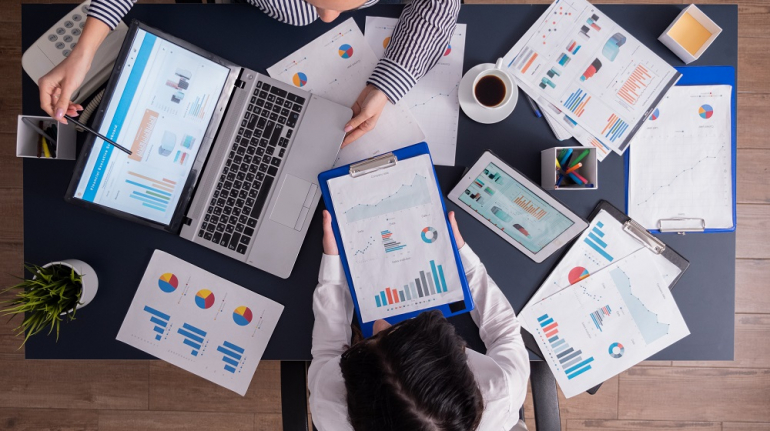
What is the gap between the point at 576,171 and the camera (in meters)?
1.05

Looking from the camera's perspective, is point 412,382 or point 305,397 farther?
point 305,397

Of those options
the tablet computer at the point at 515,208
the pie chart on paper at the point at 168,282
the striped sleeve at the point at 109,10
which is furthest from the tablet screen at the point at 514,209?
the striped sleeve at the point at 109,10

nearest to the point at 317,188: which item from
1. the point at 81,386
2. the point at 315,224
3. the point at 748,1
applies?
the point at 315,224

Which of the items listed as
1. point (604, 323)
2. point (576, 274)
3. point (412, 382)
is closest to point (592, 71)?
point (576, 274)

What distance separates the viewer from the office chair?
41.6 inches

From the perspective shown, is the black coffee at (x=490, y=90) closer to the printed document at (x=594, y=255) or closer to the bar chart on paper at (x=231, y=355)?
the printed document at (x=594, y=255)

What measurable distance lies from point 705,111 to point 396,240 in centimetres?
74

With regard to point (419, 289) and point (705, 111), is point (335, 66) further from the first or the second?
point (705, 111)

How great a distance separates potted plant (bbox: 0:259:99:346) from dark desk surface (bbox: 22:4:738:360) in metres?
0.05

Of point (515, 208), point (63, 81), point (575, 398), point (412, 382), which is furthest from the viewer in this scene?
point (575, 398)

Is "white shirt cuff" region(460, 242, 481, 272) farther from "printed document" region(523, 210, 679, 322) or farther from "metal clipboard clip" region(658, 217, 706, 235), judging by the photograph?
"metal clipboard clip" region(658, 217, 706, 235)

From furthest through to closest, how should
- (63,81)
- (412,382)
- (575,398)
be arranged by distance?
1. (575,398)
2. (63,81)
3. (412,382)

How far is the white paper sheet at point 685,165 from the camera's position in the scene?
108 centimetres

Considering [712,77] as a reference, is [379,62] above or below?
below
